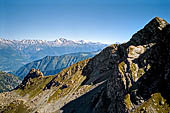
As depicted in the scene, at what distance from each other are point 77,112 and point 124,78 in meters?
68.9

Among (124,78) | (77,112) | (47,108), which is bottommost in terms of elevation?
(47,108)

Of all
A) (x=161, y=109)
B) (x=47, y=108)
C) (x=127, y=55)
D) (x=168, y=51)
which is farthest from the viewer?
Answer: (x=47, y=108)

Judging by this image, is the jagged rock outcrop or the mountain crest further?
the mountain crest

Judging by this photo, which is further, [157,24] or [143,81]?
[157,24]

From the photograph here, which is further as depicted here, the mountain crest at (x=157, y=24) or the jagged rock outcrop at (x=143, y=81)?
the mountain crest at (x=157, y=24)

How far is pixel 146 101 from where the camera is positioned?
6712 centimetres

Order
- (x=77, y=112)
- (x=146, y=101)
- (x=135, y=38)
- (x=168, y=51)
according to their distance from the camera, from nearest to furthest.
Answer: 1. (x=146, y=101)
2. (x=168, y=51)
3. (x=135, y=38)
4. (x=77, y=112)

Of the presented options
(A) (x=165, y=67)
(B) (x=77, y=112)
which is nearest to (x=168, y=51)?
(A) (x=165, y=67)

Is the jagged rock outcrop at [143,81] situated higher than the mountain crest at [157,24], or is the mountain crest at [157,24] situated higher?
the mountain crest at [157,24]

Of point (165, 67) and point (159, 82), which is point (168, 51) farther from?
point (159, 82)

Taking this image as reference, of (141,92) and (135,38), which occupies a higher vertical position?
(135,38)

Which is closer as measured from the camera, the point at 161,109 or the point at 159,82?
the point at 161,109

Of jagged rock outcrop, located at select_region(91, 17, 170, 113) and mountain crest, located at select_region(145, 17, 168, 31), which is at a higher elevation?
mountain crest, located at select_region(145, 17, 168, 31)

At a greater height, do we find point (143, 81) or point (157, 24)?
point (157, 24)
